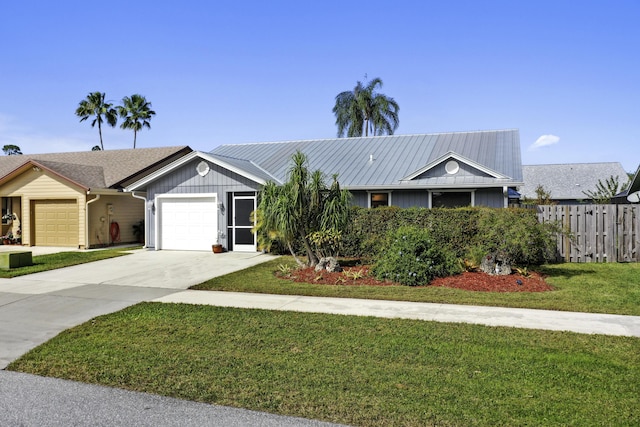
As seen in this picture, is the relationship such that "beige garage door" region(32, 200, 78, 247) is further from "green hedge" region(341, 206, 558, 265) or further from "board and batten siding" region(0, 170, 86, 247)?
"green hedge" region(341, 206, 558, 265)

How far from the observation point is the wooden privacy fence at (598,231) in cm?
1352

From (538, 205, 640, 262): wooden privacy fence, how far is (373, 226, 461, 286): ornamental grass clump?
498 cm

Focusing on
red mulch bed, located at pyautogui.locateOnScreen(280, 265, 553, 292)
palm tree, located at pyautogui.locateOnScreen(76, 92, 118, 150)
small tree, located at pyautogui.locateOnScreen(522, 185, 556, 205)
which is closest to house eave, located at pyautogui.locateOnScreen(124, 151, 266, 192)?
red mulch bed, located at pyautogui.locateOnScreen(280, 265, 553, 292)

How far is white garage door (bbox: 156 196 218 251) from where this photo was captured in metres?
17.8

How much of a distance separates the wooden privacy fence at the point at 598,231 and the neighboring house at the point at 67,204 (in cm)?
1617

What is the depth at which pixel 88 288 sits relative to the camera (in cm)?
990

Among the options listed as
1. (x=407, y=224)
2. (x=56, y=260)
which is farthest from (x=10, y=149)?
(x=407, y=224)

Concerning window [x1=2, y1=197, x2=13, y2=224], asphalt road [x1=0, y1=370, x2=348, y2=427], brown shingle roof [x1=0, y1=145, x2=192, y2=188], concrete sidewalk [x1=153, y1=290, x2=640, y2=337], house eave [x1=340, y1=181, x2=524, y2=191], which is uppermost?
brown shingle roof [x1=0, y1=145, x2=192, y2=188]

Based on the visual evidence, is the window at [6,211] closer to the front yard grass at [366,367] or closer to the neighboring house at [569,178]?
the front yard grass at [366,367]

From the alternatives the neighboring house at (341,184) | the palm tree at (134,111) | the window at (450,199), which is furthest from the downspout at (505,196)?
the palm tree at (134,111)

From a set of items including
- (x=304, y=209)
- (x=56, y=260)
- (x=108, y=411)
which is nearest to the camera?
(x=108, y=411)

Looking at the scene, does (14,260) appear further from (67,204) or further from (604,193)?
Answer: (604,193)

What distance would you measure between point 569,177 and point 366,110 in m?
19.7

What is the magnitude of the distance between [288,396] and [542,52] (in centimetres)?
1563
